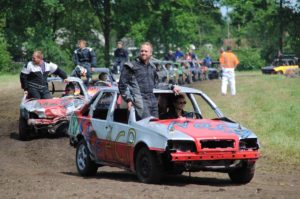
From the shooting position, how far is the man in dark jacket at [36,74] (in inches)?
779

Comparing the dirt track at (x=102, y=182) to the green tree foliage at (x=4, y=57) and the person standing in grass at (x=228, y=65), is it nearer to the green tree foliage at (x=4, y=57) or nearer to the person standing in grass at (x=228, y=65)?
the person standing in grass at (x=228, y=65)

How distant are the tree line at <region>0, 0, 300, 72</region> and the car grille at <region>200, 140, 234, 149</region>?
169 ft

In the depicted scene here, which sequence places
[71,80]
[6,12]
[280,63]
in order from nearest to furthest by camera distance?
[71,80]
[280,63]
[6,12]

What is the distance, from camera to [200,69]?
52062mm

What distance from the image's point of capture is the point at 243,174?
1190 cm

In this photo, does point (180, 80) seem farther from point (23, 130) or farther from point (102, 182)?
point (102, 182)

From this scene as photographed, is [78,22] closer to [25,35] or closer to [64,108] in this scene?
[25,35]

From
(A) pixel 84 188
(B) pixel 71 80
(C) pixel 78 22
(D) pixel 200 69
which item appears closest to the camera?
(A) pixel 84 188

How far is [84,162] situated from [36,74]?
685cm

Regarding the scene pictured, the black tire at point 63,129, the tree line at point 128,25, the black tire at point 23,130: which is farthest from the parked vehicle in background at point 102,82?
the tree line at point 128,25

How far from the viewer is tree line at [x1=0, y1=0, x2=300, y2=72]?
69.8m

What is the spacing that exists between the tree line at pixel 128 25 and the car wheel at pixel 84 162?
49111 millimetres

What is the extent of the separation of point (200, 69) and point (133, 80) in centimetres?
3932

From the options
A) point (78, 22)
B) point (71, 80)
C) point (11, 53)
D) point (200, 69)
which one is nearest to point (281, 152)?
point (71, 80)
